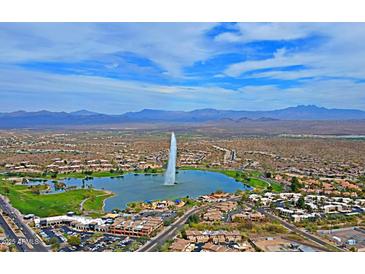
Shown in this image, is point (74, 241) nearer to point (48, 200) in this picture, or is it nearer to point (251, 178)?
point (48, 200)

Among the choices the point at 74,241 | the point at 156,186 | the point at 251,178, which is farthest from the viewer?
the point at 251,178

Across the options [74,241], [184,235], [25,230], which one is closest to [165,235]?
[184,235]

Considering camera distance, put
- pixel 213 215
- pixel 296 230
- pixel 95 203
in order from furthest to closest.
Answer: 1. pixel 95 203
2. pixel 213 215
3. pixel 296 230

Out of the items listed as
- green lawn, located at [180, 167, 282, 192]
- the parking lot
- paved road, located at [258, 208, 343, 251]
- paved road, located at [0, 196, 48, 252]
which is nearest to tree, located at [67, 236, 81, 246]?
the parking lot

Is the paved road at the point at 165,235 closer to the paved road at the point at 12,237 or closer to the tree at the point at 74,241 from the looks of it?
the tree at the point at 74,241

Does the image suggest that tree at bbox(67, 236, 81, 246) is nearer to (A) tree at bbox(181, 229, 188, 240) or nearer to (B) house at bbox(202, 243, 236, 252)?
(A) tree at bbox(181, 229, 188, 240)

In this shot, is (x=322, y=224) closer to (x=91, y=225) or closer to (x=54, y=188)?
(x=91, y=225)
